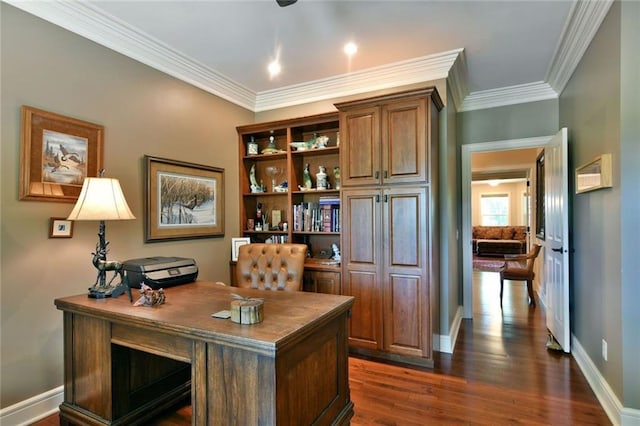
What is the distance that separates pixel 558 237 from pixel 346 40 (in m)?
2.68

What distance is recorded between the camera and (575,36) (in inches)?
103

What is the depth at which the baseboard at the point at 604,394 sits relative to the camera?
192 centimetres

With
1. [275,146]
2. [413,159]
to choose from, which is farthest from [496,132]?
[275,146]

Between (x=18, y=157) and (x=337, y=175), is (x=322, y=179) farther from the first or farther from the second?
(x=18, y=157)

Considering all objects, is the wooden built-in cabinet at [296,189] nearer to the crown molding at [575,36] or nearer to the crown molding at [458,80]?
the crown molding at [458,80]

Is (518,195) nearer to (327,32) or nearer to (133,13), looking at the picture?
(327,32)

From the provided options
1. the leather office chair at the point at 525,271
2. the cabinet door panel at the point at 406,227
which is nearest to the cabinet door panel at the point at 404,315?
the cabinet door panel at the point at 406,227

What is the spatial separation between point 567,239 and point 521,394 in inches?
57.2

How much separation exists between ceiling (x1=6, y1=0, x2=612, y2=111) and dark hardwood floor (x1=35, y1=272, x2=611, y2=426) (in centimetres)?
259

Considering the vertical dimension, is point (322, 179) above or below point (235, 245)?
above

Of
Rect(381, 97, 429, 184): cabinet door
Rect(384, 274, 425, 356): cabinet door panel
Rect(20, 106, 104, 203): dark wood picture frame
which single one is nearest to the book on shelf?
Rect(381, 97, 429, 184): cabinet door

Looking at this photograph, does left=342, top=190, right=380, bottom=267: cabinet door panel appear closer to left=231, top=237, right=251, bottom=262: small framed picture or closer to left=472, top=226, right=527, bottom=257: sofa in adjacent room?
left=231, top=237, right=251, bottom=262: small framed picture

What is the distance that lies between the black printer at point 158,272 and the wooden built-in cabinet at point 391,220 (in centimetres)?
143

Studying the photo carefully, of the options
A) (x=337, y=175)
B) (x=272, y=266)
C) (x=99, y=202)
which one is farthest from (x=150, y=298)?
(x=337, y=175)
